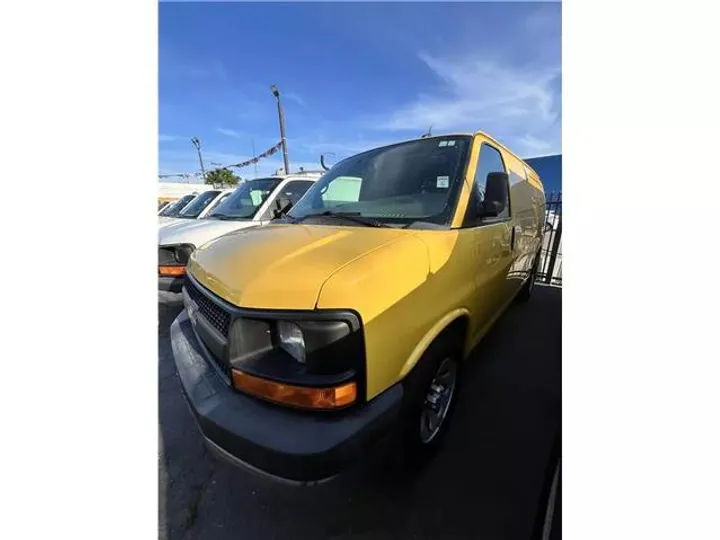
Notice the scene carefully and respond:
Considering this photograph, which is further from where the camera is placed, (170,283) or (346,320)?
(170,283)

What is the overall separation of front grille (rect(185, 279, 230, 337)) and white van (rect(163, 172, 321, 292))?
174 centimetres

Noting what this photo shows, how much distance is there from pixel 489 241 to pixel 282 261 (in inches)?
62.7

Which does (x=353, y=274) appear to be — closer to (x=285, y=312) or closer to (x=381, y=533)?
(x=285, y=312)

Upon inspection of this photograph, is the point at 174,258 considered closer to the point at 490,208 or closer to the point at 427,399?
the point at 427,399

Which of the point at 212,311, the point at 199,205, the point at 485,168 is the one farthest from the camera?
the point at 199,205

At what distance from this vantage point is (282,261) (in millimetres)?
1579

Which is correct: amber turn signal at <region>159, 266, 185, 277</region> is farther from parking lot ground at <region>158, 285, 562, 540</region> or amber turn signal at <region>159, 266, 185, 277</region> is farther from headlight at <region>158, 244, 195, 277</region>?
parking lot ground at <region>158, 285, 562, 540</region>

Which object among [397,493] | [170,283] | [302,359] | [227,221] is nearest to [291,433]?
[302,359]

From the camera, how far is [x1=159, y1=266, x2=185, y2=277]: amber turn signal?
4.03 meters

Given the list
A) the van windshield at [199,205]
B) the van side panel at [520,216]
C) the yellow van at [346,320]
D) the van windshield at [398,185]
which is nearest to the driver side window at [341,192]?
the van windshield at [398,185]

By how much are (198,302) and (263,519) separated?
1267 millimetres

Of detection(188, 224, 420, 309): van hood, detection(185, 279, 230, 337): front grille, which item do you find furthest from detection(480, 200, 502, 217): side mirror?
detection(185, 279, 230, 337): front grille

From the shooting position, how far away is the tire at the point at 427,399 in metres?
1.63

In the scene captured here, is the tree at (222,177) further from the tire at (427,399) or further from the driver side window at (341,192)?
the tire at (427,399)
